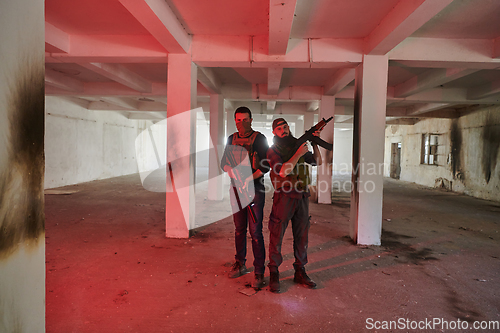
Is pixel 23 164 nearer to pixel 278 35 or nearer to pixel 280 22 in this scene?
pixel 280 22

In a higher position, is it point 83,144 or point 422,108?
point 422,108

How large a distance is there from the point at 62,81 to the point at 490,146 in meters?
11.4

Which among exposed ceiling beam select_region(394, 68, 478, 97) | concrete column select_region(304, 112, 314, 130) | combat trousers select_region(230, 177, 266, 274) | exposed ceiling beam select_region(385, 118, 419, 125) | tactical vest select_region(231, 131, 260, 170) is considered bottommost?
combat trousers select_region(230, 177, 266, 274)

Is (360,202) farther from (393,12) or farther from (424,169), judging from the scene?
(424,169)

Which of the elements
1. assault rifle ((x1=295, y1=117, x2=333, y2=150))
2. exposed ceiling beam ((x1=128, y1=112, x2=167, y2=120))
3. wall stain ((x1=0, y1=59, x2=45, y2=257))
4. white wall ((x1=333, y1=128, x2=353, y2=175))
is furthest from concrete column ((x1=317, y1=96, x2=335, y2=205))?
white wall ((x1=333, y1=128, x2=353, y2=175))

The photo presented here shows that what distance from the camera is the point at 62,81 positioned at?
609cm

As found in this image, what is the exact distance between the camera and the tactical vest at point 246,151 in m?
2.54

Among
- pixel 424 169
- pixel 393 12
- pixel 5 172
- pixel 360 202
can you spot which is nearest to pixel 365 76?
pixel 393 12

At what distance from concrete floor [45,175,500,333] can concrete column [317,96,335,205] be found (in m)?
1.87

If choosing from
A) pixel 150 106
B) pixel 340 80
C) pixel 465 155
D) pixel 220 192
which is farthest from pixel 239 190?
pixel 465 155

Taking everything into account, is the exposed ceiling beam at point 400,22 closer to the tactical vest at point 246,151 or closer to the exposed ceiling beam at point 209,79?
the tactical vest at point 246,151

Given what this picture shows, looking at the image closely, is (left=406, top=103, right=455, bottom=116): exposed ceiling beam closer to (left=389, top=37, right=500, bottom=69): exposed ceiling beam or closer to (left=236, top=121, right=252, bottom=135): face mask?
(left=389, top=37, right=500, bottom=69): exposed ceiling beam

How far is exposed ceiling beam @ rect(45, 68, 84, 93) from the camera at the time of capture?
224 inches

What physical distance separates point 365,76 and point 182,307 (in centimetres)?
351
